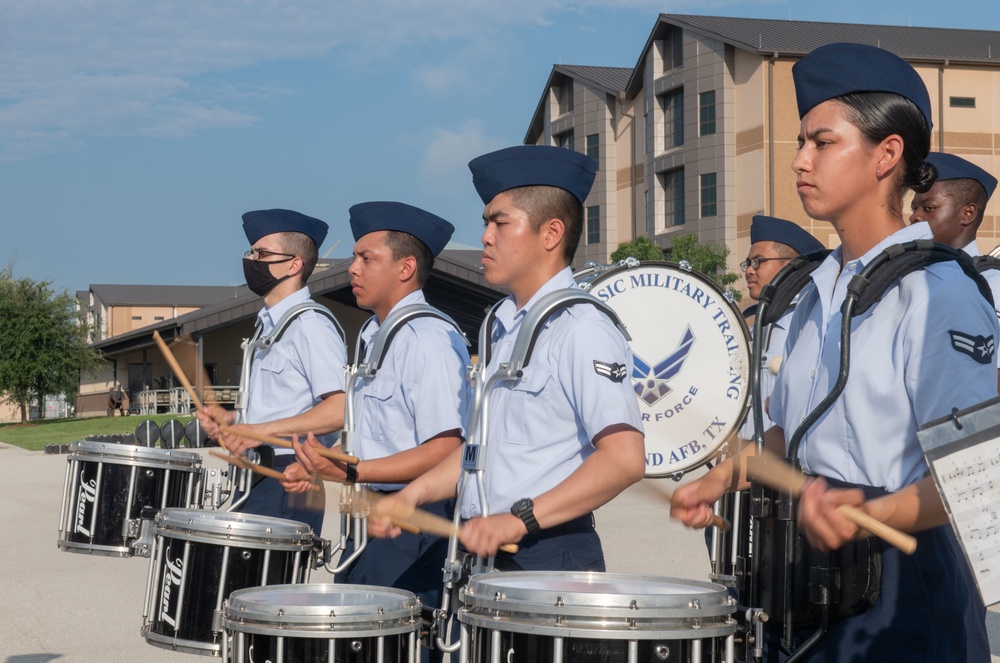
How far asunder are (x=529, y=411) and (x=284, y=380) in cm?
259

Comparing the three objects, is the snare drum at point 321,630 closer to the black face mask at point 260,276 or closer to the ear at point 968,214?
the ear at point 968,214

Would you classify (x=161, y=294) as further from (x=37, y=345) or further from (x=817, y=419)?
(x=817, y=419)

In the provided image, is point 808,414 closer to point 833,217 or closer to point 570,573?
point 833,217

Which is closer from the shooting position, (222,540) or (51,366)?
(222,540)

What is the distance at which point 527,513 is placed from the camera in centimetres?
304

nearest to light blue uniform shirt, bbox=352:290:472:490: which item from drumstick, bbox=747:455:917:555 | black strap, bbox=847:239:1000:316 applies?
drumstick, bbox=747:455:917:555

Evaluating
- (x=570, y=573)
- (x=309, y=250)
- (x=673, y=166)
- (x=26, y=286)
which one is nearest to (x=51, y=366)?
(x=26, y=286)

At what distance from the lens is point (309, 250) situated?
6328 mm

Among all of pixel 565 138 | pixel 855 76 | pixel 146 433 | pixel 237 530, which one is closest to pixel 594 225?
pixel 565 138

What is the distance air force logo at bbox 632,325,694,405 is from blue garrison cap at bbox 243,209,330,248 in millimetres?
1898

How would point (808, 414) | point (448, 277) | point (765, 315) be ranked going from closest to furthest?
1. point (808, 414)
2. point (765, 315)
3. point (448, 277)

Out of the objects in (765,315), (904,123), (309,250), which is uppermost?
(309,250)

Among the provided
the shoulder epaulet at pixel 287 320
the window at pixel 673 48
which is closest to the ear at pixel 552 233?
the shoulder epaulet at pixel 287 320

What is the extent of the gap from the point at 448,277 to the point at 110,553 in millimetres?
22752
